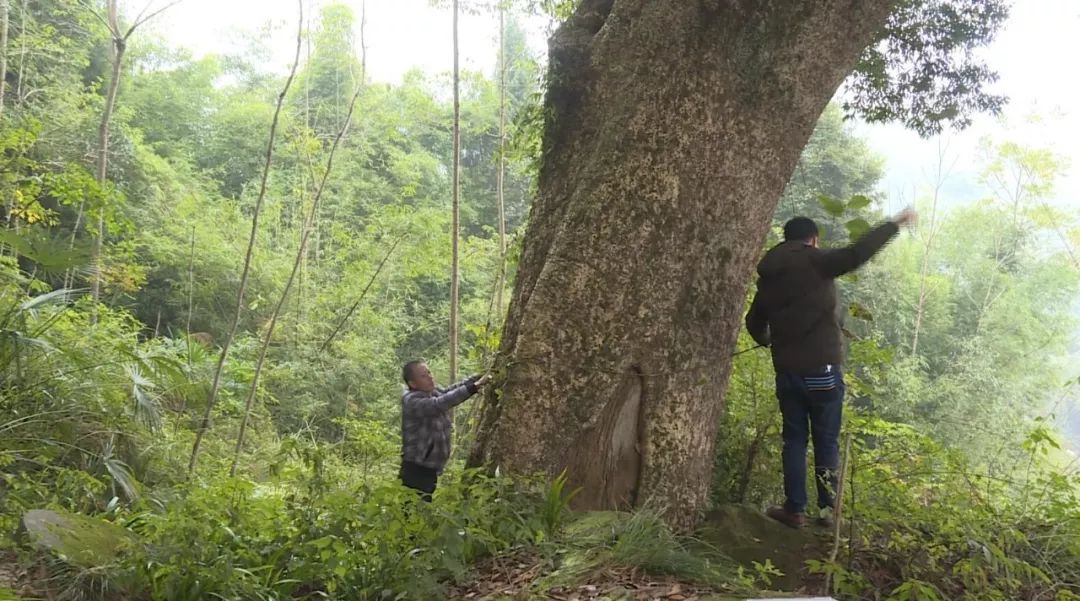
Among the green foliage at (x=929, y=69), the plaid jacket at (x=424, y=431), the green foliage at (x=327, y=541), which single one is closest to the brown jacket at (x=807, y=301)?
the green foliage at (x=327, y=541)

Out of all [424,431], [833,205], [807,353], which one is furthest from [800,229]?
[424,431]

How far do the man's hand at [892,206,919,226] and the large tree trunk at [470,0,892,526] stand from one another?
2.34 feet

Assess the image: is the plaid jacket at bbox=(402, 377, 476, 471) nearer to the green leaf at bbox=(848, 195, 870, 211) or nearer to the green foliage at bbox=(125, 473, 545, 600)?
the green foliage at bbox=(125, 473, 545, 600)

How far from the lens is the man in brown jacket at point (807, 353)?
3885 millimetres

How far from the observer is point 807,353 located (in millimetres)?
3906

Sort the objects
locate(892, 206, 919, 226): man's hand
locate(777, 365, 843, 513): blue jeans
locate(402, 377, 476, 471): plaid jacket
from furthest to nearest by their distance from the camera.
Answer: locate(402, 377, 476, 471): plaid jacket → locate(777, 365, 843, 513): blue jeans → locate(892, 206, 919, 226): man's hand

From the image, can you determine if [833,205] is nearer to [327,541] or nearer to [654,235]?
[654,235]

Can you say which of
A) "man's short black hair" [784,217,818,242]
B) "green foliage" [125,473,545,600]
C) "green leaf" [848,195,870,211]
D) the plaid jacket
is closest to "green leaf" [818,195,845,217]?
"green leaf" [848,195,870,211]

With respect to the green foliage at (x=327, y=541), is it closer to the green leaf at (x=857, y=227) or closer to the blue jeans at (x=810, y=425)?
the blue jeans at (x=810, y=425)

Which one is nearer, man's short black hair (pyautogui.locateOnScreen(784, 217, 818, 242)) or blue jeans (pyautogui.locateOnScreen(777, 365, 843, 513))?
blue jeans (pyautogui.locateOnScreen(777, 365, 843, 513))

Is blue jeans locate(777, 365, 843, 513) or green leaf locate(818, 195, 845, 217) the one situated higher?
green leaf locate(818, 195, 845, 217)

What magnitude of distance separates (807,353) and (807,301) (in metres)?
0.29

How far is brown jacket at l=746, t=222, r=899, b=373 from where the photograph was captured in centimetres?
388

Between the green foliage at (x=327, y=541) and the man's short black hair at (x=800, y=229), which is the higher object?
the man's short black hair at (x=800, y=229)
